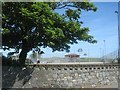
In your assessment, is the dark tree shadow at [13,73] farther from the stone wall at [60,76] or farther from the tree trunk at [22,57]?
the tree trunk at [22,57]

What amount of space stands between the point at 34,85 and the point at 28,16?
3886 mm

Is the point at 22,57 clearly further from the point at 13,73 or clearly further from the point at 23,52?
the point at 13,73

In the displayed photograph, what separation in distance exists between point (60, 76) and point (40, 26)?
3978 millimetres

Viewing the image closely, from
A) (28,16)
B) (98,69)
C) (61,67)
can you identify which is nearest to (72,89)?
(61,67)

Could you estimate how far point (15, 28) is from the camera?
1266 centimetres

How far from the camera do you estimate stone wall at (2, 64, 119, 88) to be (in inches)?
545

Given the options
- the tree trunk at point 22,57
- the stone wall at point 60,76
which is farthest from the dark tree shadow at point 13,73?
the tree trunk at point 22,57

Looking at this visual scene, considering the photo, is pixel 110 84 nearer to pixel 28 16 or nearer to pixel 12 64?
pixel 12 64

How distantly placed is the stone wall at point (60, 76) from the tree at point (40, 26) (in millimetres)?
683

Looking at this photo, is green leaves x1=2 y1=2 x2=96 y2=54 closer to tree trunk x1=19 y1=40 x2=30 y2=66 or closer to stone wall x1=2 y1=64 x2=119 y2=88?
tree trunk x1=19 y1=40 x2=30 y2=66

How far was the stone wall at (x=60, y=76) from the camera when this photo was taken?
1384 centimetres

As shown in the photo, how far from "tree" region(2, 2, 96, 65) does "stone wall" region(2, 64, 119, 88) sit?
683mm

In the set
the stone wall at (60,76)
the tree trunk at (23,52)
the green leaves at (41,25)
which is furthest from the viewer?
the stone wall at (60,76)

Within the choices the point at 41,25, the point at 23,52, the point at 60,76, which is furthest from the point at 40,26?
the point at 60,76
